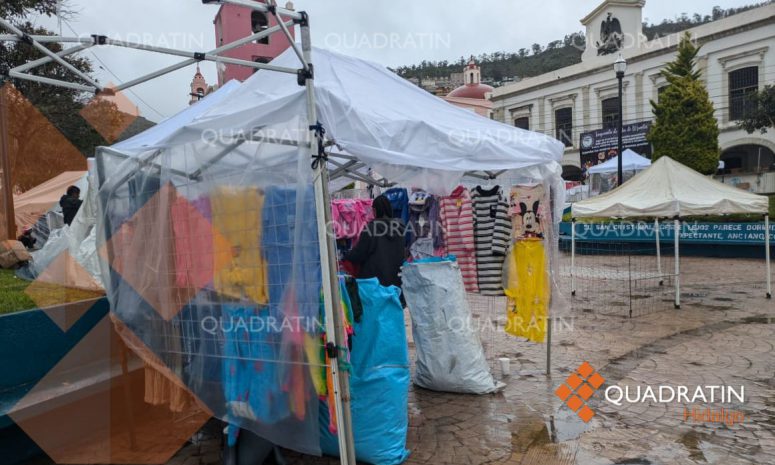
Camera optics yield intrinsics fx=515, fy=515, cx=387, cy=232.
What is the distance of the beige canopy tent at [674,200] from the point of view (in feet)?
28.7

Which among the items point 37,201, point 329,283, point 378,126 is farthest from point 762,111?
point 37,201

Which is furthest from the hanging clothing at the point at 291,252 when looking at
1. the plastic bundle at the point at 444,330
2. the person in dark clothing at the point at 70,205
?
the person in dark clothing at the point at 70,205

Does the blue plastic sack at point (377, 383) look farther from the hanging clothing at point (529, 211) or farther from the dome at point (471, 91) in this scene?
the dome at point (471, 91)

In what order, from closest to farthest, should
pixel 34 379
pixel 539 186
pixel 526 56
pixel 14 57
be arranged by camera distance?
1. pixel 34 379
2. pixel 539 186
3. pixel 14 57
4. pixel 526 56

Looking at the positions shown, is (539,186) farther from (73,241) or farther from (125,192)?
(73,241)

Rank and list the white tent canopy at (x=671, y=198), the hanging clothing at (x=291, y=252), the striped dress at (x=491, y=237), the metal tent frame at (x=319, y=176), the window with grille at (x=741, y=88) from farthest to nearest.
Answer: the window with grille at (x=741, y=88) < the white tent canopy at (x=671, y=198) < the striped dress at (x=491, y=237) < the hanging clothing at (x=291, y=252) < the metal tent frame at (x=319, y=176)

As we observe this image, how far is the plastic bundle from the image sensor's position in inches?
192

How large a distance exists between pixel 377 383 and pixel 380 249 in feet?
4.40

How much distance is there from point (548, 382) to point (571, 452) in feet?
5.23

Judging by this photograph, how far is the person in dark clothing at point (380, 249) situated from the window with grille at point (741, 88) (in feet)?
86.9

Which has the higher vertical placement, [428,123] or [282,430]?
[428,123]

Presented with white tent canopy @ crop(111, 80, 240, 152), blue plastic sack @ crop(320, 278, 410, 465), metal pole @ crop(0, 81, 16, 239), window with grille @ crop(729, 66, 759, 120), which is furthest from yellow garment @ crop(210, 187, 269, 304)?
window with grille @ crop(729, 66, 759, 120)

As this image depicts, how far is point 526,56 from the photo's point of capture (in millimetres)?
70812

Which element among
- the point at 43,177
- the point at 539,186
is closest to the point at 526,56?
the point at 43,177
